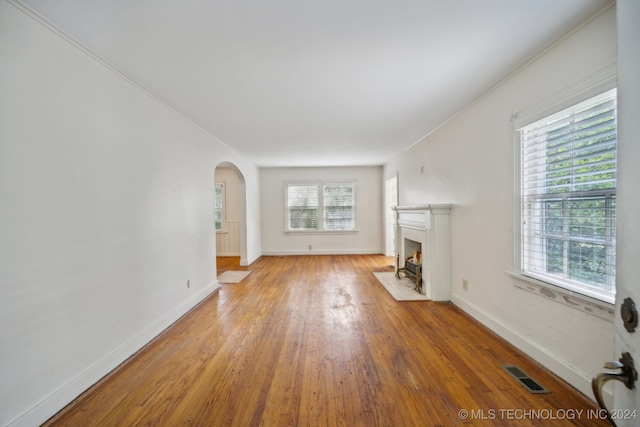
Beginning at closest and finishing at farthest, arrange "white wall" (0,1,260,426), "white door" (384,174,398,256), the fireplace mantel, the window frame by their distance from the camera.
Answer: "white wall" (0,1,260,426) → the fireplace mantel → "white door" (384,174,398,256) → the window frame

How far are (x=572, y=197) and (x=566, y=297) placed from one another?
71 centimetres

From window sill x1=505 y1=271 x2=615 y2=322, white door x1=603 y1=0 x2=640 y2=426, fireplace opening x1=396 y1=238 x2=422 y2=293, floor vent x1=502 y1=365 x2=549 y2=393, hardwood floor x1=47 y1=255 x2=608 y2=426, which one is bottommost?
hardwood floor x1=47 y1=255 x2=608 y2=426

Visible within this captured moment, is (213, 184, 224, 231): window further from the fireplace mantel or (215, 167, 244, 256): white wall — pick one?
the fireplace mantel

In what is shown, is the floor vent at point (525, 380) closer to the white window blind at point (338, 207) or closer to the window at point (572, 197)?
the window at point (572, 197)

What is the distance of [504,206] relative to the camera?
Answer: 2.39m

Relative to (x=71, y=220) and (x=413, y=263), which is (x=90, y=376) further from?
(x=413, y=263)

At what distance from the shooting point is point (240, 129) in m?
3.68

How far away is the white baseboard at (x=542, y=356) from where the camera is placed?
5.48 ft

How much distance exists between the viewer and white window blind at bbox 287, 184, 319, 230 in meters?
7.04

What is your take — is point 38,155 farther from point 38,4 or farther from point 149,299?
point 149,299

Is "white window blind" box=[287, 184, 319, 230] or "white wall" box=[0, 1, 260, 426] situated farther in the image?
"white window blind" box=[287, 184, 319, 230]

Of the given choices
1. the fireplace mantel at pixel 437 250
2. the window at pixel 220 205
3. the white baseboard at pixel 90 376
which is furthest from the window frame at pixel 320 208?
the white baseboard at pixel 90 376

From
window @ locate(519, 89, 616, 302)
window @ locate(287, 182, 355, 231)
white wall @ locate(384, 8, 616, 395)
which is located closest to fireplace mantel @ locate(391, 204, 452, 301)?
white wall @ locate(384, 8, 616, 395)

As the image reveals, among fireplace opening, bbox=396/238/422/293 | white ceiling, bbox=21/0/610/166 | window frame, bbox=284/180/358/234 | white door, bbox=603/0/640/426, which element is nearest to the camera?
white door, bbox=603/0/640/426
